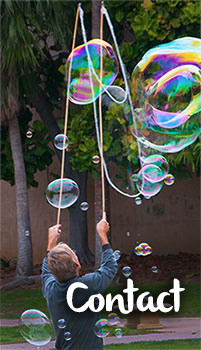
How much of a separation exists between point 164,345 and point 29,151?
671 cm

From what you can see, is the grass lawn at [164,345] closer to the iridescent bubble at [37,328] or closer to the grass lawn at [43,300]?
the iridescent bubble at [37,328]

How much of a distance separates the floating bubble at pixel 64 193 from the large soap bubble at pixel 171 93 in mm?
949

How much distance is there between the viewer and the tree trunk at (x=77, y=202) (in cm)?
1368

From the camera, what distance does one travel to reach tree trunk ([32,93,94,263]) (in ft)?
44.9

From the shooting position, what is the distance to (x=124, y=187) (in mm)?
13375

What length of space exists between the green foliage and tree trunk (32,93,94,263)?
0.69 ft

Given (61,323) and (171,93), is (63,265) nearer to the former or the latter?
(61,323)

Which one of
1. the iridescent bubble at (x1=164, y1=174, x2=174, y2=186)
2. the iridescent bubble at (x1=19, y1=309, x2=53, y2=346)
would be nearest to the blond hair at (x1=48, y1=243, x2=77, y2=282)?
the iridescent bubble at (x1=19, y1=309, x2=53, y2=346)

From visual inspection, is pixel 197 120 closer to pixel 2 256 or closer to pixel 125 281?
pixel 125 281

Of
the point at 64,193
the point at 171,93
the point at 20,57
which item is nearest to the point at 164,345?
the point at 64,193

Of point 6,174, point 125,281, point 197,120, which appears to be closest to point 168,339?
point 197,120

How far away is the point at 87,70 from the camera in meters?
7.35

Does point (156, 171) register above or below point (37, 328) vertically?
above

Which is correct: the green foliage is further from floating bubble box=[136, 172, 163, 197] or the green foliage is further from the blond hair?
the blond hair
